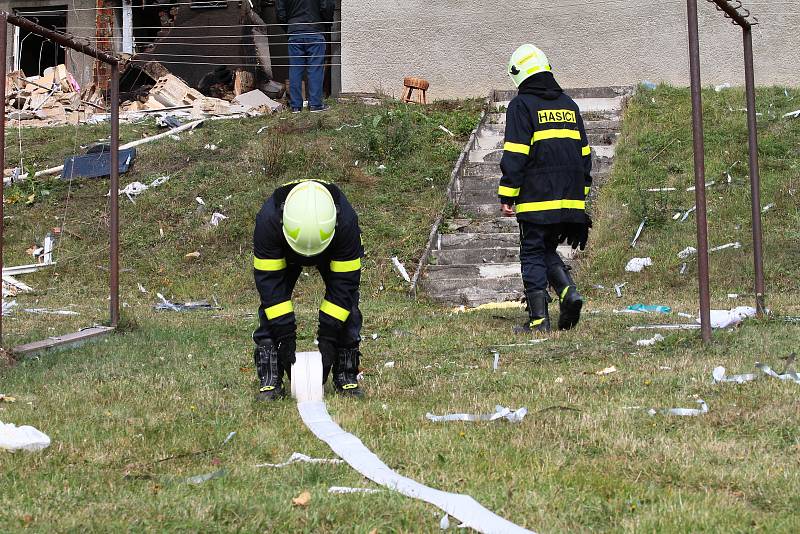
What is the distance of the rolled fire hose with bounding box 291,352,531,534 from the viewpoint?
3.21 m

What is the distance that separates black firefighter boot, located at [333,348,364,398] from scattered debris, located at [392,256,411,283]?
535cm

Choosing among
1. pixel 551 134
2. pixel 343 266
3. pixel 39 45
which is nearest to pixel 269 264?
pixel 343 266

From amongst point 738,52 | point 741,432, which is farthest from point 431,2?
point 741,432

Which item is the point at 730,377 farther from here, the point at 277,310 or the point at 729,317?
the point at 277,310

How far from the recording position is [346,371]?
5.49 metres

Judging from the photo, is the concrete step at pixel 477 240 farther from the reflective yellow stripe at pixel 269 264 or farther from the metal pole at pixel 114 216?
the reflective yellow stripe at pixel 269 264


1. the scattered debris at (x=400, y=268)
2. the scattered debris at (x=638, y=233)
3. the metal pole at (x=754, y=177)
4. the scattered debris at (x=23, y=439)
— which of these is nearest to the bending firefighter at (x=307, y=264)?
the scattered debris at (x=23, y=439)

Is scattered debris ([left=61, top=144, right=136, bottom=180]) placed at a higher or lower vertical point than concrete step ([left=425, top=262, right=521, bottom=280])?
higher

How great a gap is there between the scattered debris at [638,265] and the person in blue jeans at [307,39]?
6.74 metres

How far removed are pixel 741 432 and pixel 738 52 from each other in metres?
11.8

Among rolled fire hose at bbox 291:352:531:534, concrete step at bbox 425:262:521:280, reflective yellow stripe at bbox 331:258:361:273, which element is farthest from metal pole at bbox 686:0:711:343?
concrete step at bbox 425:262:521:280

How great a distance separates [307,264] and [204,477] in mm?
1698

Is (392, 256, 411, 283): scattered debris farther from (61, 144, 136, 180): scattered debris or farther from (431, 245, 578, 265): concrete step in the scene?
(61, 144, 136, 180): scattered debris

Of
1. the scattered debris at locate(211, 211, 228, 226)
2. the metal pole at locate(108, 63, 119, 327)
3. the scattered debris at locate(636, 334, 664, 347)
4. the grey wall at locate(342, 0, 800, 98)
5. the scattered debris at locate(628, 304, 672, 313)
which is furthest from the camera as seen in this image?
the grey wall at locate(342, 0, 800, 98)
